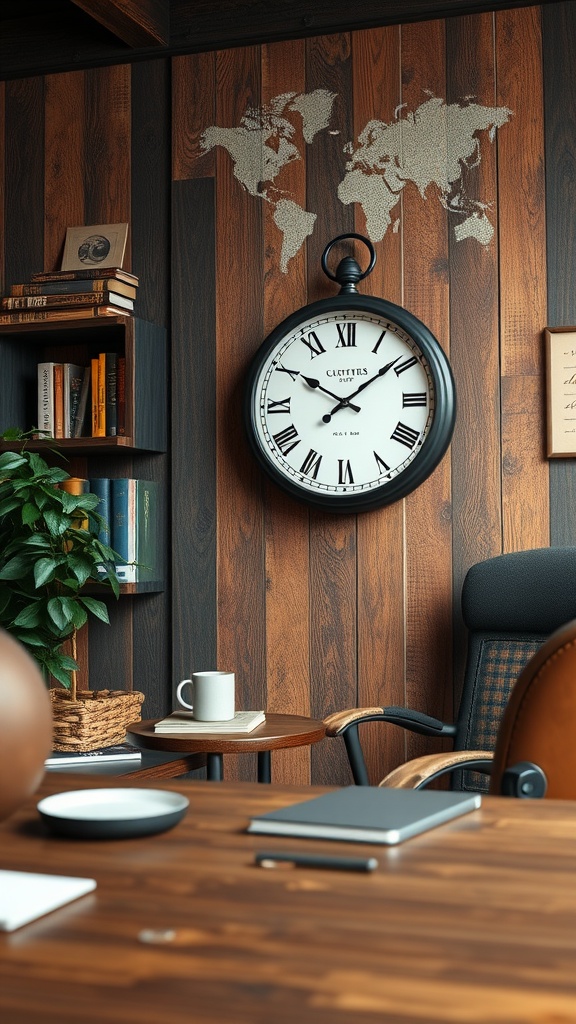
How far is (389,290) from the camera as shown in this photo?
10.1ft

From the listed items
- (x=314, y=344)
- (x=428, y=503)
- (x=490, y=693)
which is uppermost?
(x=314, y=344)

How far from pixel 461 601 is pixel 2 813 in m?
2.18

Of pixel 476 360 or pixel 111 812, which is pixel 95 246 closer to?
pixel 476 360

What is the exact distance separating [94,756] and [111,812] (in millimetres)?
1571

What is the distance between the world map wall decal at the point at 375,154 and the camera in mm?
3020

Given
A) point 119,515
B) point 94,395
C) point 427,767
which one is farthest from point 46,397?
point 427,767

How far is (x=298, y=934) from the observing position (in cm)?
65

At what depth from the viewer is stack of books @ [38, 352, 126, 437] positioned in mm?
3143

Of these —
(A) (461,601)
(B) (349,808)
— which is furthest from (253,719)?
(B) (349,808)

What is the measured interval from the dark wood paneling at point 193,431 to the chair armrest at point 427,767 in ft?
3.86

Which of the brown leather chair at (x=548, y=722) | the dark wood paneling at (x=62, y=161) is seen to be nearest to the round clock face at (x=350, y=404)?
the dark wood paneling at (x=62, y=161)

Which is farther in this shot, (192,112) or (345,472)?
(192,112)

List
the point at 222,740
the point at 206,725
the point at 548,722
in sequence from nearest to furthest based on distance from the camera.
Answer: the point at 548,722
the point at 222,740
the point at 206,725

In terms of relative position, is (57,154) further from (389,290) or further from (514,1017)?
(514,1017)
